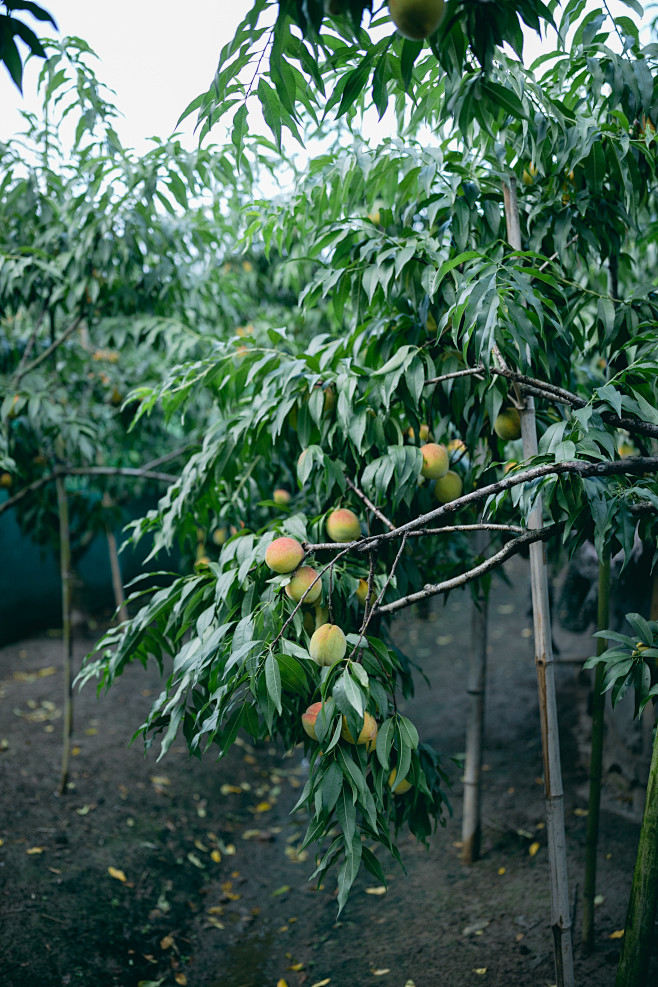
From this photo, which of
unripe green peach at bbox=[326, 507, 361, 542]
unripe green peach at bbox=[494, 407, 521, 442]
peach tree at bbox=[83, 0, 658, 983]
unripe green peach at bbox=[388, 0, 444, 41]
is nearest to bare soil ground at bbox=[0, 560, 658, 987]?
peach tree at bbox=[83, 0, 658, 983]

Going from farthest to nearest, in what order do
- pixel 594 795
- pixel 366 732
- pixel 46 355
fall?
pixel 46 355, pixel 594 795, pixel 366 732

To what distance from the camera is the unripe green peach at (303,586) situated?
4.88 feet

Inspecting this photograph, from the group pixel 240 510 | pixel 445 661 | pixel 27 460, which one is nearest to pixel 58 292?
pixel 27 460

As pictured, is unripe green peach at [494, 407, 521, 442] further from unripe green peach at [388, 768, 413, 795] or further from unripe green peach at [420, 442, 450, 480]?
unripe green peach at [388, 768, 413, 795]

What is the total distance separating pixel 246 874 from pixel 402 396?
7.83 ft

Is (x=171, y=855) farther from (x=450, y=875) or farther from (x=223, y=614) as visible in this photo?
(x=223, y=614)

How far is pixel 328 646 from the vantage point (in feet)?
4.52

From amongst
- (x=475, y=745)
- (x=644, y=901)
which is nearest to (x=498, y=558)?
(x=644, y=901)

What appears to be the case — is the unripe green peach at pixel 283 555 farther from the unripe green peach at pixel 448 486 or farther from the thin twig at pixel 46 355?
the thin twig at pixel 46 355

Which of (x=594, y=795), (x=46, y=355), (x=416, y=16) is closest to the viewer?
(x=416, y=16)

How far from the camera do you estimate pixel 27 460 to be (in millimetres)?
3170

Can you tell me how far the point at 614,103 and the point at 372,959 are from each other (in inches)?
102

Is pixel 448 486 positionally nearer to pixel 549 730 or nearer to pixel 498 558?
pixel 498 558

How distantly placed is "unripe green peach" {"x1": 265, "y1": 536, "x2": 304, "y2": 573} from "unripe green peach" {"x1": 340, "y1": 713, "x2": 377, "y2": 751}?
35 centimetres
